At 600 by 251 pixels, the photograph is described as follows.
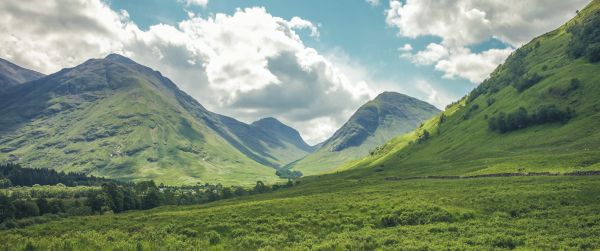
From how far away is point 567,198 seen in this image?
55.1 meters

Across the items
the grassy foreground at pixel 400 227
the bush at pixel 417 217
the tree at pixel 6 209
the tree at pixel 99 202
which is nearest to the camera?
the grassy foreground at pixel 400 227

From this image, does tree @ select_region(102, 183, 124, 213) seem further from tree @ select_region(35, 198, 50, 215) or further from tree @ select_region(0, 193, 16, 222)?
tree @ select_region(0, 193, 16, 222)

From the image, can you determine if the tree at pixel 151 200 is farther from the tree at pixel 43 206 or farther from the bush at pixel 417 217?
the bush at pixel 417 217

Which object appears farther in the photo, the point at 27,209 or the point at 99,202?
the point at 99,202

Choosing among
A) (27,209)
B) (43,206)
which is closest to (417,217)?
(27,209)

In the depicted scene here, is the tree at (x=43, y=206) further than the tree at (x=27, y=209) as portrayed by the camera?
Yes

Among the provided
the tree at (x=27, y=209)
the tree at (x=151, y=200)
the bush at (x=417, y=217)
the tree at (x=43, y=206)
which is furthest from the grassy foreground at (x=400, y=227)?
the tree at (x=151, y=200)

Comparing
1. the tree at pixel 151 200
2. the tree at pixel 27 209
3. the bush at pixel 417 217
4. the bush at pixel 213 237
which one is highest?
the tree at pixel 27 209

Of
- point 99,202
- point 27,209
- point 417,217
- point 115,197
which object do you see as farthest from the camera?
point 115,197

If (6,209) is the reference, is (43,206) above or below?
below

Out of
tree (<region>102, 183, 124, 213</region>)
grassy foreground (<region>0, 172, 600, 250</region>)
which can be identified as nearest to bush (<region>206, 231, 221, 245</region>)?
grassy foreground (<region>0, 172, 600, 250</region>)

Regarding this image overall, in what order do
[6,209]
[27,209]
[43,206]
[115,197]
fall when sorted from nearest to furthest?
[6,209] → [27,209] → [43,206] → [115,197]

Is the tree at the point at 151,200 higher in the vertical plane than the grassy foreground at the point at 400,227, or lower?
higher

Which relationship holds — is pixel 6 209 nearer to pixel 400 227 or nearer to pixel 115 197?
pixel 115 197
